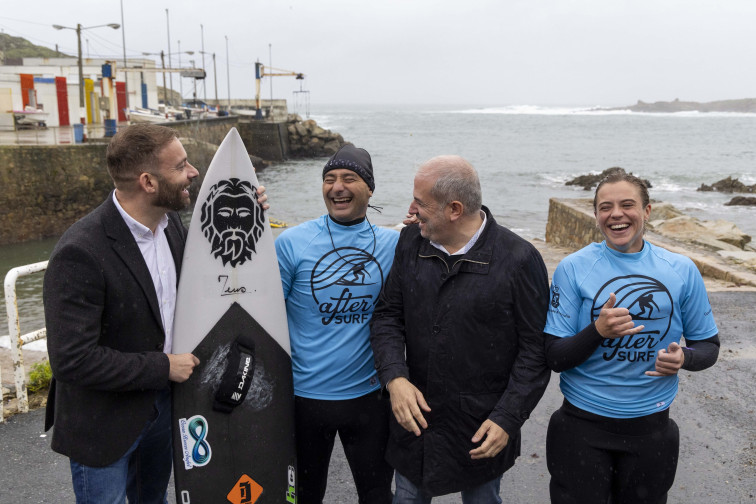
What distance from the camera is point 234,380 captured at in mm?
2699

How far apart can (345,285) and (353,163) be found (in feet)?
1.71

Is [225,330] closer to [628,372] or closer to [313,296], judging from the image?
[313,296]

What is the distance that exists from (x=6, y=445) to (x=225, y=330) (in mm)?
1734

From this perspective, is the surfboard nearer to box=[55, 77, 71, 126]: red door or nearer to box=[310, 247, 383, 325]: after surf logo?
box=[310, 247, 383, 325]: after surf logo

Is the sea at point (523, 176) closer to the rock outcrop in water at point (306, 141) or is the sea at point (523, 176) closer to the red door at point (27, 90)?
the rock outcrop in water at point (306, 141)

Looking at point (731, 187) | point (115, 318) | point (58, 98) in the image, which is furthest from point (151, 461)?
point (58, 98)

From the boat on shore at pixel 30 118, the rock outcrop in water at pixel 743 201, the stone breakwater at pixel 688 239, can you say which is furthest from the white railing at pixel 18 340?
the rock outcrop in water at pixel 743 201

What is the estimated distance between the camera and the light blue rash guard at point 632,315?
2266 mm

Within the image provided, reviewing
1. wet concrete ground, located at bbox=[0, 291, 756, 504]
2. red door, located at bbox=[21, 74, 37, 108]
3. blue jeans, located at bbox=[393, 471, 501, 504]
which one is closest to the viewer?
blue jeans, located at bbox=[393, 471, 501, 504]

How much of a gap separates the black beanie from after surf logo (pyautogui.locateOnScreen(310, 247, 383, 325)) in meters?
0.33

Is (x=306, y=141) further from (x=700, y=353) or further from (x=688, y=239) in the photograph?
(x=700, y=353)

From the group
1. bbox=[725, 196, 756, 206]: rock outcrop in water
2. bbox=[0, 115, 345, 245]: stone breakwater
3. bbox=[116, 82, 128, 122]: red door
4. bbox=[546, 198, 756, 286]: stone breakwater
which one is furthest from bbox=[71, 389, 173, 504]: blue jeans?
bbox=[116, 82, 128, 122]: red door

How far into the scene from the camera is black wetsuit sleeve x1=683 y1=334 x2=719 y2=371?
7.41 ft

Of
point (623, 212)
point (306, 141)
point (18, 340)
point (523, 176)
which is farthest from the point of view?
point (306, 141)
